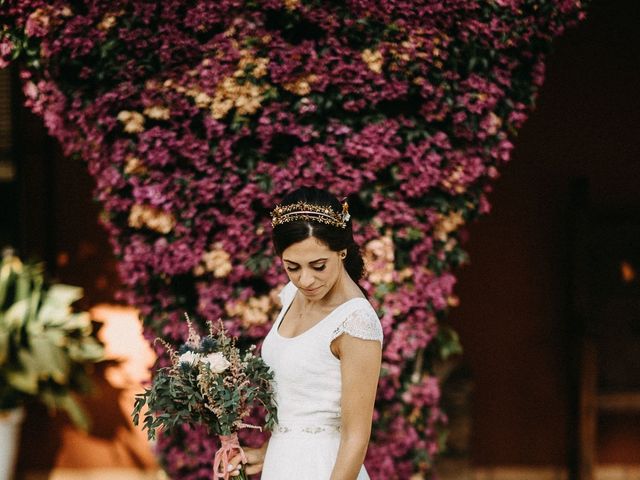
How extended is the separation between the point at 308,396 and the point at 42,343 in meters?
2.66

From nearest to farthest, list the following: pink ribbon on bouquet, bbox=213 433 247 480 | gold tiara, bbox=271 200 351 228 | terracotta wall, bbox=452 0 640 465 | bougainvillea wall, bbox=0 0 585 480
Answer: gold tiara, bbox=271 200 351 228 < pink ribbon on bouquet, bbox=213 433 247 480 < bougainvillea wall, bbox=0 0 585 480 < terracotta wall, bbox=452 0 640 465

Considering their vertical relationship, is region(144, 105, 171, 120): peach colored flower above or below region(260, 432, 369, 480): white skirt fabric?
above

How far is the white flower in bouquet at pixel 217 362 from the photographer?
254 cm

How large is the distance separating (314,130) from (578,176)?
2386mm

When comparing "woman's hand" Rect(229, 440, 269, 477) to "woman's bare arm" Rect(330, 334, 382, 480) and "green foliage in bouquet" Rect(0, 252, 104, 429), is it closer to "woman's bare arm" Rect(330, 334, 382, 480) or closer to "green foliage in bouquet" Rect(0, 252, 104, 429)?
"woman's bare arm" Rect(330, 334, 382, 480)

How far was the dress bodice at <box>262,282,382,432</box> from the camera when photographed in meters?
2.49

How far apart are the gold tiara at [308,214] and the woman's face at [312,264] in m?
0.08

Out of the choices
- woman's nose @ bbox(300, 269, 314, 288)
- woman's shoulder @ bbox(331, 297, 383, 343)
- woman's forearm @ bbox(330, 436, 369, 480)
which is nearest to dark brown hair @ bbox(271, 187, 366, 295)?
woman's nose @ bbox(300, 269, 314, 288)

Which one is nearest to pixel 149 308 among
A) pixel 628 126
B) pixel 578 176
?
pixel 578 176

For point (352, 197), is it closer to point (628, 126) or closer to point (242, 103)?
point (242, 103)

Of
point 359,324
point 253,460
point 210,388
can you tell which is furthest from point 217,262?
point 359,324

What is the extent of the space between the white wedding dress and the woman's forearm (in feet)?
0.76

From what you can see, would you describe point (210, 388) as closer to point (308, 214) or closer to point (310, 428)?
→ point (310, 428)

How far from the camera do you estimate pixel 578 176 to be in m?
5.21
